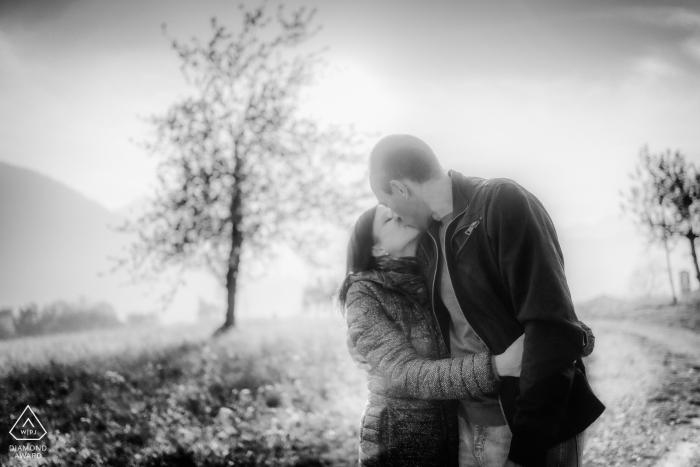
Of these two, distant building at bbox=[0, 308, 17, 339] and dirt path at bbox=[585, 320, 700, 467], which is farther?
distant building at bbox=[0, 308, 17, 339]

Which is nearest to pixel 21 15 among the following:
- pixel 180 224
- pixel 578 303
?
pixel 180 224

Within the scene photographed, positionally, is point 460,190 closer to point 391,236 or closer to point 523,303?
point 391,236

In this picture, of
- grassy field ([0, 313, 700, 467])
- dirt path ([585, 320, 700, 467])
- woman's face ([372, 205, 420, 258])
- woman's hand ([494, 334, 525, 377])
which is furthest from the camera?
grassy field ([0, 313, 700, 467])

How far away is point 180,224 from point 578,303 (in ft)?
66.0

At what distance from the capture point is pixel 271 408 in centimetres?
605

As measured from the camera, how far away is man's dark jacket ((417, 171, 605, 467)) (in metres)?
1.43

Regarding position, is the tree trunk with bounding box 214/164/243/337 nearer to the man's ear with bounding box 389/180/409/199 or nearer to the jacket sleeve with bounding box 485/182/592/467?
the man's ear with bounding box 389/180/409/199

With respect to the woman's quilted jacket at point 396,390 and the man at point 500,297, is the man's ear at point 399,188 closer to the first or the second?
the man at point 500,297

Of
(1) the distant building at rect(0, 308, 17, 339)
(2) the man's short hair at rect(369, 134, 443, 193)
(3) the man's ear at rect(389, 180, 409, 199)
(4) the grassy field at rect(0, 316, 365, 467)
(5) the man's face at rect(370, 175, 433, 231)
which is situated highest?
(2) the man's short hair at rect(369, 134, 443, 193)

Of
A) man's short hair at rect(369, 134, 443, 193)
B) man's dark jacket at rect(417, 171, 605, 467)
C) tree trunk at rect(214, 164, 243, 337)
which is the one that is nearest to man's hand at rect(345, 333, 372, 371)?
man's dark jacket at rect(417, 171, 605, 467)

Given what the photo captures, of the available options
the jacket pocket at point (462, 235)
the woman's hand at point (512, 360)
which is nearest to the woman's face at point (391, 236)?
the jacket pocket at point (462, 235)

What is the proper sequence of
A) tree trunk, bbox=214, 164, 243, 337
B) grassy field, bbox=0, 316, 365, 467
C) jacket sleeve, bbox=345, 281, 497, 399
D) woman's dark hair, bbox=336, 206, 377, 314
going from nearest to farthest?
1. jacket sleeve, bbox=345, 281, 497, 399
2. woman's dark hair, bbox=336, 206, 377, 314
3. grassy field, bbox=0, 316, 365, 467
4. tree trunk, bbox=214, 164, 243, 337

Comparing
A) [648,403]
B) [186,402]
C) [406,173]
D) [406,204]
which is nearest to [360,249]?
[406,204]

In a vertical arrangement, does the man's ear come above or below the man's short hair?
below
